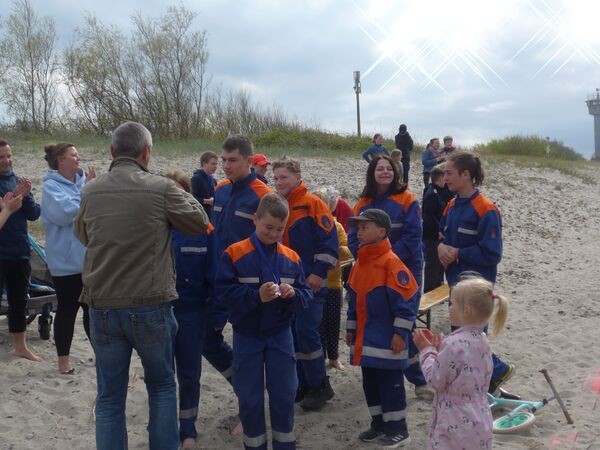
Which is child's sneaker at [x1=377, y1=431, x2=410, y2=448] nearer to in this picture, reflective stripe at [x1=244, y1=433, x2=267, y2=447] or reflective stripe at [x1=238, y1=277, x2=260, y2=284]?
reflective stripe at [x1=244, y1=433, x2=267, y2=447]

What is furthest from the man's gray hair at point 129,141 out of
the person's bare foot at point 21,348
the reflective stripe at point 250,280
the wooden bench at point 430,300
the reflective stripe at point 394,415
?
the wooden bench at point 430,300

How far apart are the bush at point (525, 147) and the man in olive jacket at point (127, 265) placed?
3740 cm

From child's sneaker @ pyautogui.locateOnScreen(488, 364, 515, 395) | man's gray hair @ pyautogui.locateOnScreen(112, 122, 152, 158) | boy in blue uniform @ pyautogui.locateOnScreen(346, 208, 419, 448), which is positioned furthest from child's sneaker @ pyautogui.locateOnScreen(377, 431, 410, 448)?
man's gray hair @ pyautogui.locateOnScreen(112, 122, 152, 158)

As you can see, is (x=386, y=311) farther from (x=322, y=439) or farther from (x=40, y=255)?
(x=40, y=255)

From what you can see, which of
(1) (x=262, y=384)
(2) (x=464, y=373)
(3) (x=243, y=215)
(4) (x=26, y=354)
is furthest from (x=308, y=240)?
(4) (x=26, y=354)

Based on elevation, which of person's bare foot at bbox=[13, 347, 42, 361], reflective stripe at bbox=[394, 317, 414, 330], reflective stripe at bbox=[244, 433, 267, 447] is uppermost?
reflective stripe at bbox=[394, 317, 414, 330]

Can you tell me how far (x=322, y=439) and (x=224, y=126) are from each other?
2781cm

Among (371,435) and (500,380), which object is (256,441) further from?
(500,380)

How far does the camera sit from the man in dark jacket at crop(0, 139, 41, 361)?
219 inches

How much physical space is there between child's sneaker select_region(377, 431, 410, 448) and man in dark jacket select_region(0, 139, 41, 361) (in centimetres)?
345

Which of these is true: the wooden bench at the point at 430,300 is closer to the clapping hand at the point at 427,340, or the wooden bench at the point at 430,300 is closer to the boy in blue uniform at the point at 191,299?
the boy in blue uniform at the point at 191,299

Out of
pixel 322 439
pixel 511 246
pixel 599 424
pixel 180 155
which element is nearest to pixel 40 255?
pixel 322 439

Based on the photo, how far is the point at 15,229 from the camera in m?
5.58

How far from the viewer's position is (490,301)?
3.27 metres
